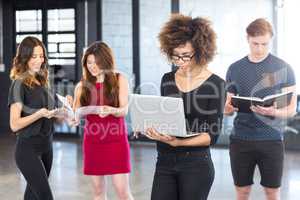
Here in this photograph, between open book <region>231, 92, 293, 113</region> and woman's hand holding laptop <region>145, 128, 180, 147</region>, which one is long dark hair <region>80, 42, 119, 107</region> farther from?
woman's hand holding laptop <region>145, 128, 180, 147</region>

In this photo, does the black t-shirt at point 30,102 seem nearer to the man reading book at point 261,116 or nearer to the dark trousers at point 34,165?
the dark trousers at point 34,165

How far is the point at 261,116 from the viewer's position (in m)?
3.20

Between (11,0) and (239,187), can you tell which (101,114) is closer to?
(239,187)

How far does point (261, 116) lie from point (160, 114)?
3.39 ft

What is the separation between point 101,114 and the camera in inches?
138

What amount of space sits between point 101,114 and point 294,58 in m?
4.74

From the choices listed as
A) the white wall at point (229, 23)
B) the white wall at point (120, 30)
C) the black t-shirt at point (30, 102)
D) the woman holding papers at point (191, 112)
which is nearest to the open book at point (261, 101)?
the woman holding papers at point (191, 112)

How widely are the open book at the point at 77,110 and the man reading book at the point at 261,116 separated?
997mm

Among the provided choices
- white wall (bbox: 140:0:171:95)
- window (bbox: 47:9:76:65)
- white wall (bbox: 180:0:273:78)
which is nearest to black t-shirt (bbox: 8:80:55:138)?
white wall (bbox: 180:0:273:78)

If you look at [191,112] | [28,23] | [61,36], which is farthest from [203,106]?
[28,23]

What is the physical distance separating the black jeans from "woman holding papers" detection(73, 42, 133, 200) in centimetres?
110

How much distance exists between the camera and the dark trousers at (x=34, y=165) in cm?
314

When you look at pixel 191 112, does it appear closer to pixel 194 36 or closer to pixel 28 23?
pixel 194 36

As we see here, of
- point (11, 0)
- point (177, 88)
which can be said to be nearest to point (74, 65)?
point (11, 0)
